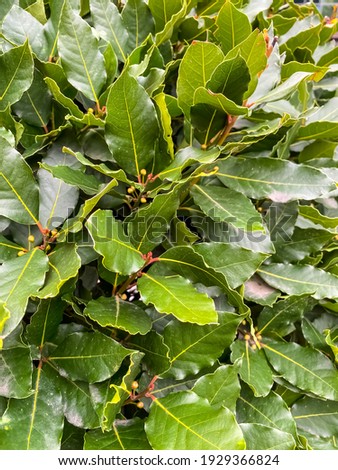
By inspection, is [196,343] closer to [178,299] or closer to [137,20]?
[178,299]

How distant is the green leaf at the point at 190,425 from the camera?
66 cm

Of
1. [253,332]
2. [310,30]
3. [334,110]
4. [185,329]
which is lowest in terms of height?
[253,332]

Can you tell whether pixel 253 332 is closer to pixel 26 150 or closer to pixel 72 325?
pixel 72 325

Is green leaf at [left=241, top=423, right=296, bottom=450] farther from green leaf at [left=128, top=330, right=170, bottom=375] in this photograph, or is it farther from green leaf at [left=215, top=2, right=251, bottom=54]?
green leaf at [left=215, top=2, right=251, bottom=54]

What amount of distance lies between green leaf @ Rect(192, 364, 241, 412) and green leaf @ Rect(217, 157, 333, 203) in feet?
0.94

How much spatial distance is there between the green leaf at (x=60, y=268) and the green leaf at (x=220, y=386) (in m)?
0.27

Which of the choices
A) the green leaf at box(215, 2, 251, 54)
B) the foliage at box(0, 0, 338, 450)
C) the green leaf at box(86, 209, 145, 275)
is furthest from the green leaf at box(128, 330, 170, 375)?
the green leaf at box(215, 2, 251, 54)

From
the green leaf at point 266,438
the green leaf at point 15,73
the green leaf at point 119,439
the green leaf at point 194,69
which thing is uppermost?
the green leaf at point 15,73

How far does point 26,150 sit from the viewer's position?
0.78 m

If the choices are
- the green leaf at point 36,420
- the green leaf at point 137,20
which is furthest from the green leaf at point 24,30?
the green leaf at point 36,420

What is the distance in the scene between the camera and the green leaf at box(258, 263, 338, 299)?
2.77 ft

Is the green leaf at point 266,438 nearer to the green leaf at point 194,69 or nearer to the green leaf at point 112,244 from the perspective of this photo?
the green leaf at point 112,244

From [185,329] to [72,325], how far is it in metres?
0.18

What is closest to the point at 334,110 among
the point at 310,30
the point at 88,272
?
the point at 310,30
